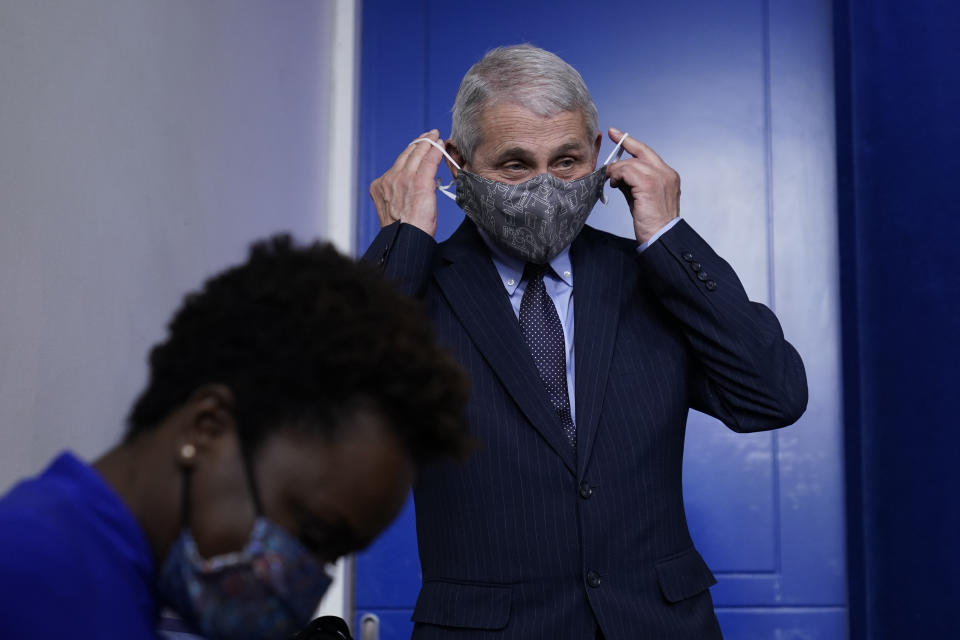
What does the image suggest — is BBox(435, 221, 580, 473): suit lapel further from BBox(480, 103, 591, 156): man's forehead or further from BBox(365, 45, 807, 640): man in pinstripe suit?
BBox(480, 103, 591, 156): man's forehead

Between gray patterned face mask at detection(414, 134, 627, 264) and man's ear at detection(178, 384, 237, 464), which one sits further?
gray patterned face mask at detection(414, 134, 627, 264)

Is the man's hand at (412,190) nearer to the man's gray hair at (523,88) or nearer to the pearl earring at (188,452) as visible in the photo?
the man's gray hair at (523,88)

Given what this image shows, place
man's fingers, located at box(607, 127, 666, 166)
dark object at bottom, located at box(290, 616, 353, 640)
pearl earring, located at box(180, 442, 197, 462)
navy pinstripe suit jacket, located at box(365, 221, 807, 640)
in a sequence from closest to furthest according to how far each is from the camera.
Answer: pearl earring, located at box(180, 442, 197, 462), dark object at bottom, located at box(290, 616, 353, 640), navy pinstripe suit jacket, located at box(365, 221, 807, 640), man's fingers, located at box(607, 127, 666, 166)

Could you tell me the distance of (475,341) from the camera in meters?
1.88

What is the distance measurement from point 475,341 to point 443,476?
0.77 feet

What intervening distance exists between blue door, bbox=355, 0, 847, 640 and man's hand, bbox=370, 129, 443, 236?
107 cm

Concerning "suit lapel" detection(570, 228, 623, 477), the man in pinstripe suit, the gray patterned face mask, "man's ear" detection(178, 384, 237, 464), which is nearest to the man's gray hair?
the man in pinstripe suit

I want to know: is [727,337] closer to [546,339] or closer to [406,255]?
[546,339]

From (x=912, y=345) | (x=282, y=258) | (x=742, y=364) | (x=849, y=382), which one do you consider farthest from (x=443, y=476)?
(x=849, y=382)

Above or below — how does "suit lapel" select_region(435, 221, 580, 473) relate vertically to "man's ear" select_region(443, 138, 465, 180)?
below

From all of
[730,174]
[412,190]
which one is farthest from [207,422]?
[730,174]

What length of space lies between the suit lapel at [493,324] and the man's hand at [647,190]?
27 centimetres

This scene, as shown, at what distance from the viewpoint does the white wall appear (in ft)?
4.99

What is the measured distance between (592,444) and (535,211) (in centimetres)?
41
